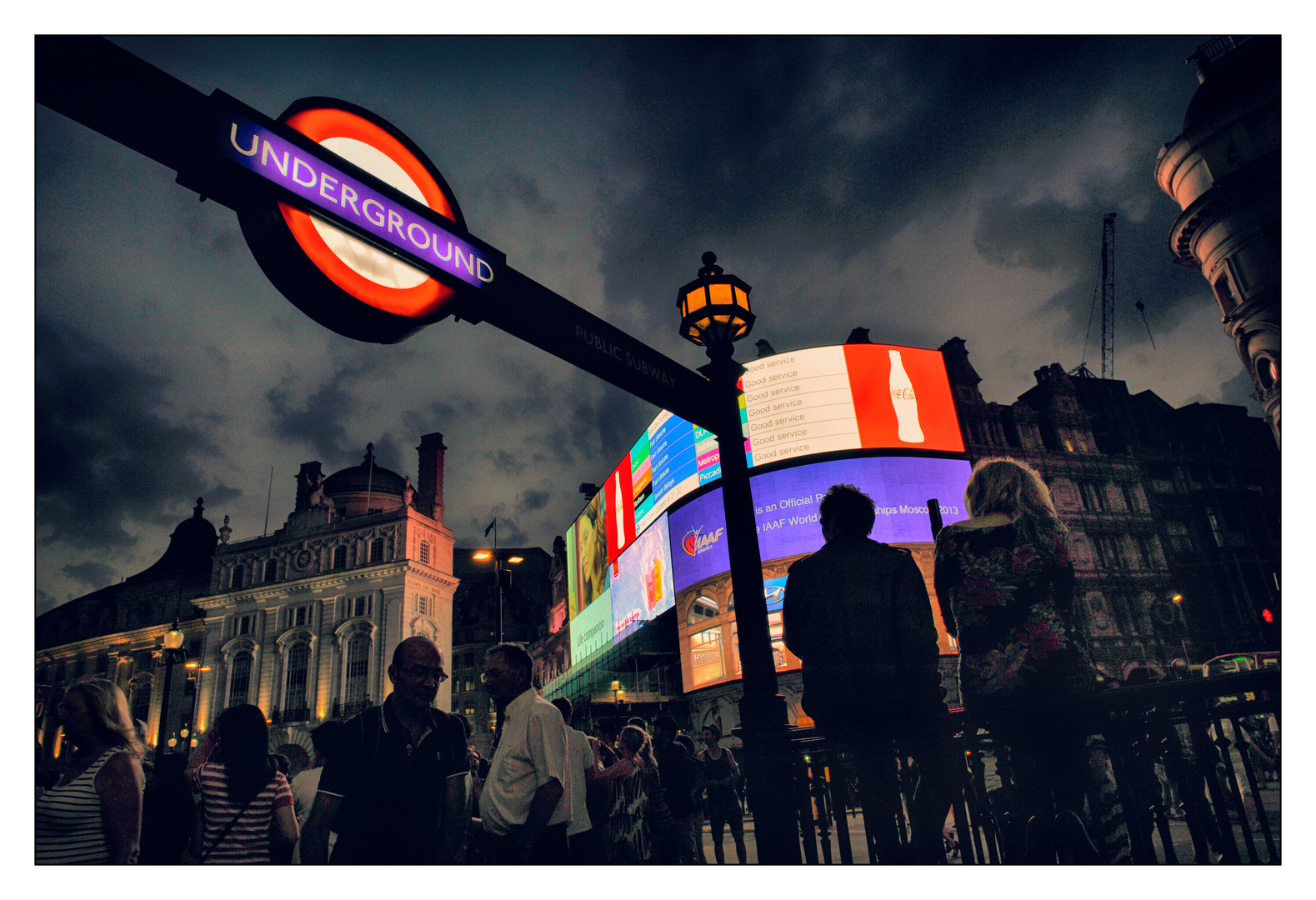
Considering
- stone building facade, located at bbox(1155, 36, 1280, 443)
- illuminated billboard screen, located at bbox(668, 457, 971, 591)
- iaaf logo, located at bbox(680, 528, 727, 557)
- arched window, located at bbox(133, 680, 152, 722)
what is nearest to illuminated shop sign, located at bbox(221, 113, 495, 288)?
stone building facade, located at bbox(1155, 36, 1280, 443)

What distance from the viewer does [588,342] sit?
13.5ft

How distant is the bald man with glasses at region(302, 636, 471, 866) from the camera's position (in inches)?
196

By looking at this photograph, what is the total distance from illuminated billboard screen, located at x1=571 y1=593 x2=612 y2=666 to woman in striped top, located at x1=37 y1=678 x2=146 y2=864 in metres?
37.5

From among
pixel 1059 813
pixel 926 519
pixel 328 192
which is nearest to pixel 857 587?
pixel 1059 813

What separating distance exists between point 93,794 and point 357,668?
50.6 m

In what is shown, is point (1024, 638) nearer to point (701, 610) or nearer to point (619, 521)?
point (701, 610)

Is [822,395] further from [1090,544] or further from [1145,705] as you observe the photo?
[1145,705]

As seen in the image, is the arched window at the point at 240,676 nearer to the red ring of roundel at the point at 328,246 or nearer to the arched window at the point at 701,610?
the arched window at the point at 701,610

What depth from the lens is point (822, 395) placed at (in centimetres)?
3080

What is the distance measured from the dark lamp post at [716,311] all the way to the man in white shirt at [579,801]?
9.84 feet

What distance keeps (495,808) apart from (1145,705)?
13.1 ft

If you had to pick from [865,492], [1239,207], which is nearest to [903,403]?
[865,492]

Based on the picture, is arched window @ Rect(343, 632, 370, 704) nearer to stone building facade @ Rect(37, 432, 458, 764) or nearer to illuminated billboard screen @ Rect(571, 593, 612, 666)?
stone building facade @ Rect(37, 432, 458, 764)

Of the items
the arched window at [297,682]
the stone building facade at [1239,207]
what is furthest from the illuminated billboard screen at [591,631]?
the stone building facade at [1239,207]
